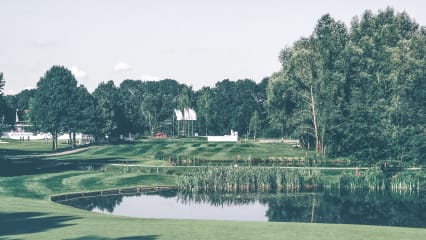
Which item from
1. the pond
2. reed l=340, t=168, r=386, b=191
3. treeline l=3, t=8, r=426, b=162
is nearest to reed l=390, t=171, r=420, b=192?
reed l=340, t=168, r=386, b=191

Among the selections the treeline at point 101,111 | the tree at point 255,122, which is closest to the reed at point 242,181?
the treeline at point 101,111

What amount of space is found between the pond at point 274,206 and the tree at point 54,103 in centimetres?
6618

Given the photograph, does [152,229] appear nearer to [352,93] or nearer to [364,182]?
[364,182]

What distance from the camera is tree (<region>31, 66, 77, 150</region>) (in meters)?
122

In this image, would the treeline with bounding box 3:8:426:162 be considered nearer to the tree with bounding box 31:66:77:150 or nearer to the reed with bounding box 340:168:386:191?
the tree with bounding box 31:66:77:150

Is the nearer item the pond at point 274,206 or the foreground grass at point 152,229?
the foreground grass at point 152,229

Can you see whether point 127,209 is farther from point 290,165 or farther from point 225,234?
point 290,165

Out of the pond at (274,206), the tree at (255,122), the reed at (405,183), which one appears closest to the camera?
the pond at (274,206)

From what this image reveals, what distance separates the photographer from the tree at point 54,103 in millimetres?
122312

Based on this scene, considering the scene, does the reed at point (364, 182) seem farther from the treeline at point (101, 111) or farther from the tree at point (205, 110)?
the tree at point (205, 110)

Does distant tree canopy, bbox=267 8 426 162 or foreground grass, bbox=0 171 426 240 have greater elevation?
distant tree canopy, bbox=267 8 426 162

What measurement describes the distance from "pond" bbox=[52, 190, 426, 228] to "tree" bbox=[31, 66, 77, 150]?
217 ft

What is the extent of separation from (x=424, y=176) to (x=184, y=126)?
128m

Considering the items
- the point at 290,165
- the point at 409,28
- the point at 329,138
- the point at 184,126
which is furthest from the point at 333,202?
the point at 184,126
